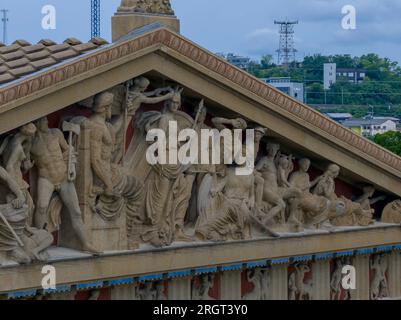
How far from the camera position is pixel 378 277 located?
73.6 feet

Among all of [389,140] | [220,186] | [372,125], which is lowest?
[220,186]

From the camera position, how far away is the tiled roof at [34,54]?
17.8 meters

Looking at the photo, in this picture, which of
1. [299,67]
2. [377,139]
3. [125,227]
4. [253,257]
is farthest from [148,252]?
[299,67]

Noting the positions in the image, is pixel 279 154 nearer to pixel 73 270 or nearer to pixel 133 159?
pixel 133 159

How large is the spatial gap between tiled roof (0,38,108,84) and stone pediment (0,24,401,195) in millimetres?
362

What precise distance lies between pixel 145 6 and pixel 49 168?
271cm

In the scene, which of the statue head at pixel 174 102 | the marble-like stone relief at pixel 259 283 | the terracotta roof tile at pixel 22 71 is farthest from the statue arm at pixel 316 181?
the terracotta roof tile at pixel 22 71

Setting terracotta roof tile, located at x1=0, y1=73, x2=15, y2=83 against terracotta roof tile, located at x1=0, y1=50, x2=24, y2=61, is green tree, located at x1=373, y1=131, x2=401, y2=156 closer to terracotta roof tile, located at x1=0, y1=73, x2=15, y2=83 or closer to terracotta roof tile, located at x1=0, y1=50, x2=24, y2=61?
terracotta roof tile, located at x1=0, y1=50, x2=24, y2=61

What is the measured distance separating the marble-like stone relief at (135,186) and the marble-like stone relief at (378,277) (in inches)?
56.6

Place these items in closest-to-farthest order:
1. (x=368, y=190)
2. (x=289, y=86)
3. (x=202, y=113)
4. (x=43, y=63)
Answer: (x=43, y=63), (x=202, y=113), (x=368, y=190), (x=289, y=86)

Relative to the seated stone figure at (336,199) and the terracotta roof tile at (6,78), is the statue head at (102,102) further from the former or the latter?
the seated stone figure at (336,199)

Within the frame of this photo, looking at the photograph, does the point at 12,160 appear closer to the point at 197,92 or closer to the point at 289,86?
the point at 197,92

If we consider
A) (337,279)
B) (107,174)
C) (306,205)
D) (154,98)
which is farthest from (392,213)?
(107,174)

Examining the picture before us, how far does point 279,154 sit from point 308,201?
30.4 inches
